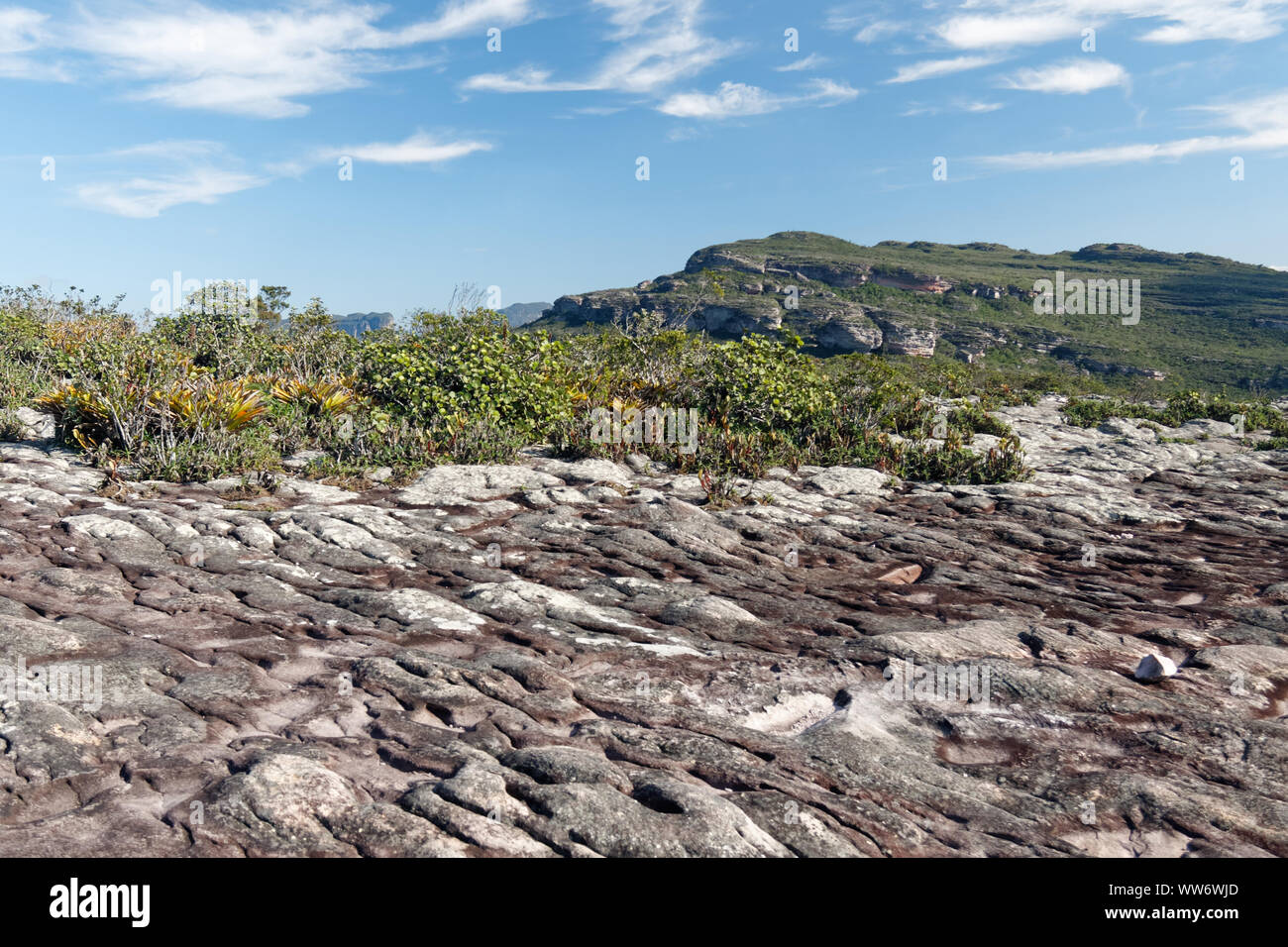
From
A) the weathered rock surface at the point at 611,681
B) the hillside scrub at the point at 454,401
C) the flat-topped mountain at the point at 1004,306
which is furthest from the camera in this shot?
the flat-topped mountain at the point at 1004,306

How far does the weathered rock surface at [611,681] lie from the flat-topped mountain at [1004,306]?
1766 inches

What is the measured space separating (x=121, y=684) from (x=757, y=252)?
5503 inches

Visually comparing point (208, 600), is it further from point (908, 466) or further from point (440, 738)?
point (908, 466)

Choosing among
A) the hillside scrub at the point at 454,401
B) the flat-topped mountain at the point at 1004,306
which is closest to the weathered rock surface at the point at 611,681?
the hillside scrub at the point at 454,401

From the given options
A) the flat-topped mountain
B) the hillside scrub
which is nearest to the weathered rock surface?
the hillside scrub

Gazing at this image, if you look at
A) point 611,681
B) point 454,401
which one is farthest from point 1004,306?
point 611,681

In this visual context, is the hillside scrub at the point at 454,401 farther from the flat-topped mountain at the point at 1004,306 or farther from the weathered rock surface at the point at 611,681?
the flat-topped mountain at the point at 1004,306

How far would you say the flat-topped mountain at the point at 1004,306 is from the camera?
70938mm

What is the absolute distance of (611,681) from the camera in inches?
238

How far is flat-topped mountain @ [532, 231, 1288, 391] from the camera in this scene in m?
70.9

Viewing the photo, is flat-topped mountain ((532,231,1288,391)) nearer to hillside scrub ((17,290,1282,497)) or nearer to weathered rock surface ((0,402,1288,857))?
hillside scrub ((17,290,1282,497))

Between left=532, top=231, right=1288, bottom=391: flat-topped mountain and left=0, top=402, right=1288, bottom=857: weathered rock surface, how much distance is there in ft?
147

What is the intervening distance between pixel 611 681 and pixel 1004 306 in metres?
105

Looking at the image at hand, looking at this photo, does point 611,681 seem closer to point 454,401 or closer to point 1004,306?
point 454,401
